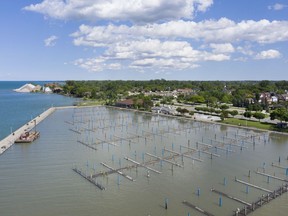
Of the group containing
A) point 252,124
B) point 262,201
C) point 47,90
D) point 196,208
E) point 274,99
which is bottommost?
point 196,208

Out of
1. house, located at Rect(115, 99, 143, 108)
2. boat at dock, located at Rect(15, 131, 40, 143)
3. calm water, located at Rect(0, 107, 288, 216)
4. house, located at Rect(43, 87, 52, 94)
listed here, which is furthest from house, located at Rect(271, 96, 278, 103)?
house, located at Rect(43, 87, 52, 94)

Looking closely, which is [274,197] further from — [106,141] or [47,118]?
[47,118]

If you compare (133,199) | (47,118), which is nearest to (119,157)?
(133,199)

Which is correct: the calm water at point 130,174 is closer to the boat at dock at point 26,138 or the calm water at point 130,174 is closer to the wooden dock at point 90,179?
the wooden dock at point 90,179

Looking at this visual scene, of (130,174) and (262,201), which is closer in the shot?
(262,201)

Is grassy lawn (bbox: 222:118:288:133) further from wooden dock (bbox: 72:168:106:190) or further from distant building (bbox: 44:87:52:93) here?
distant building (bbox: 44:87:52:93)

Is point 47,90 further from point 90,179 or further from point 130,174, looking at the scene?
point 90,179

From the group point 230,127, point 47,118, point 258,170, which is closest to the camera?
point 258,170

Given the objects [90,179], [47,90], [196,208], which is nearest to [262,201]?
[196,208]
